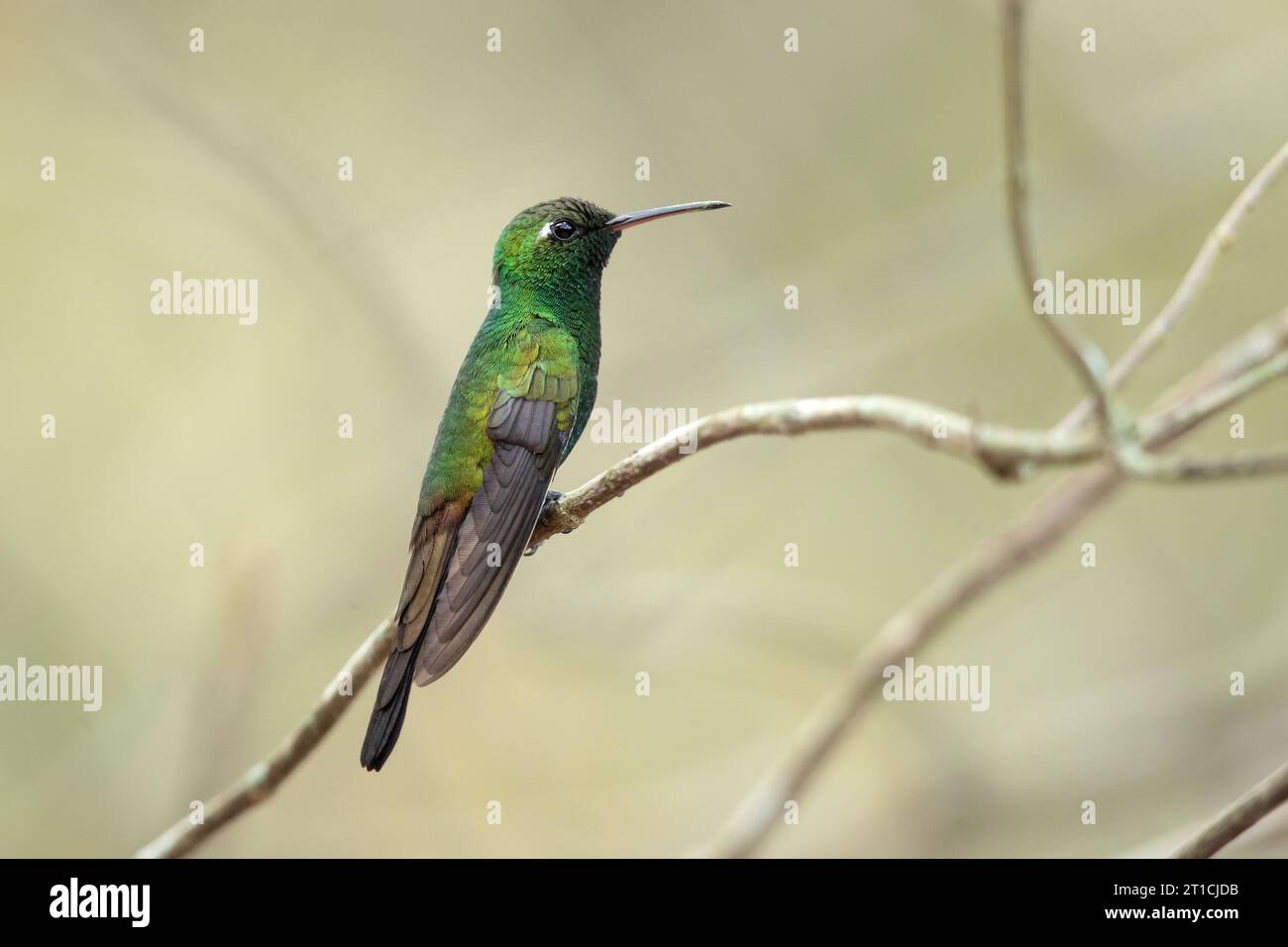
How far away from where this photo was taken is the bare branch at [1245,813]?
263cm

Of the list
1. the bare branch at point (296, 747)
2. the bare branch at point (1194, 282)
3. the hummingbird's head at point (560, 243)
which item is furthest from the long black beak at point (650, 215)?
the bare branch at point (1194, 282)

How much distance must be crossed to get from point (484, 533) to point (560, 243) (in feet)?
5.14

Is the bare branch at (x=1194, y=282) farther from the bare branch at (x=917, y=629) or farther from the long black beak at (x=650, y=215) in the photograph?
the long black beak at (x=650, y=215)

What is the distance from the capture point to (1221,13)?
28.3 feet

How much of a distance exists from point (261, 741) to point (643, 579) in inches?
118

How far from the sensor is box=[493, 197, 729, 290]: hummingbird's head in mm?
4973

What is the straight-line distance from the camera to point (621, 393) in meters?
7.94

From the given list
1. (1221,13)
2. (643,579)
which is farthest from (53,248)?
(1221,13)

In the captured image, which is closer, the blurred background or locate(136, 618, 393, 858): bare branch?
locate(136, 618, 393, 858): bare branch

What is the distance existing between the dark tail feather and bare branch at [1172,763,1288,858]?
217 cm

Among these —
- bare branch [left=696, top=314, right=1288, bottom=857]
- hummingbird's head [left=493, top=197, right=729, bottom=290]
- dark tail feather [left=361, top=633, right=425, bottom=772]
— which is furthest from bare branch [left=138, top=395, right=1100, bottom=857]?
hummingbird's head [left=493, top=197, right=729, bottom=290]

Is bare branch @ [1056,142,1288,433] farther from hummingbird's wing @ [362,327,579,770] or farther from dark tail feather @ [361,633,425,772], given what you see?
dark tail feather @ [361,633,425,772]

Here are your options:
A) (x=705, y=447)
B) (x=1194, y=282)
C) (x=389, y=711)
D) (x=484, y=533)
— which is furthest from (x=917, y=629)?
(x=389, y=711)
